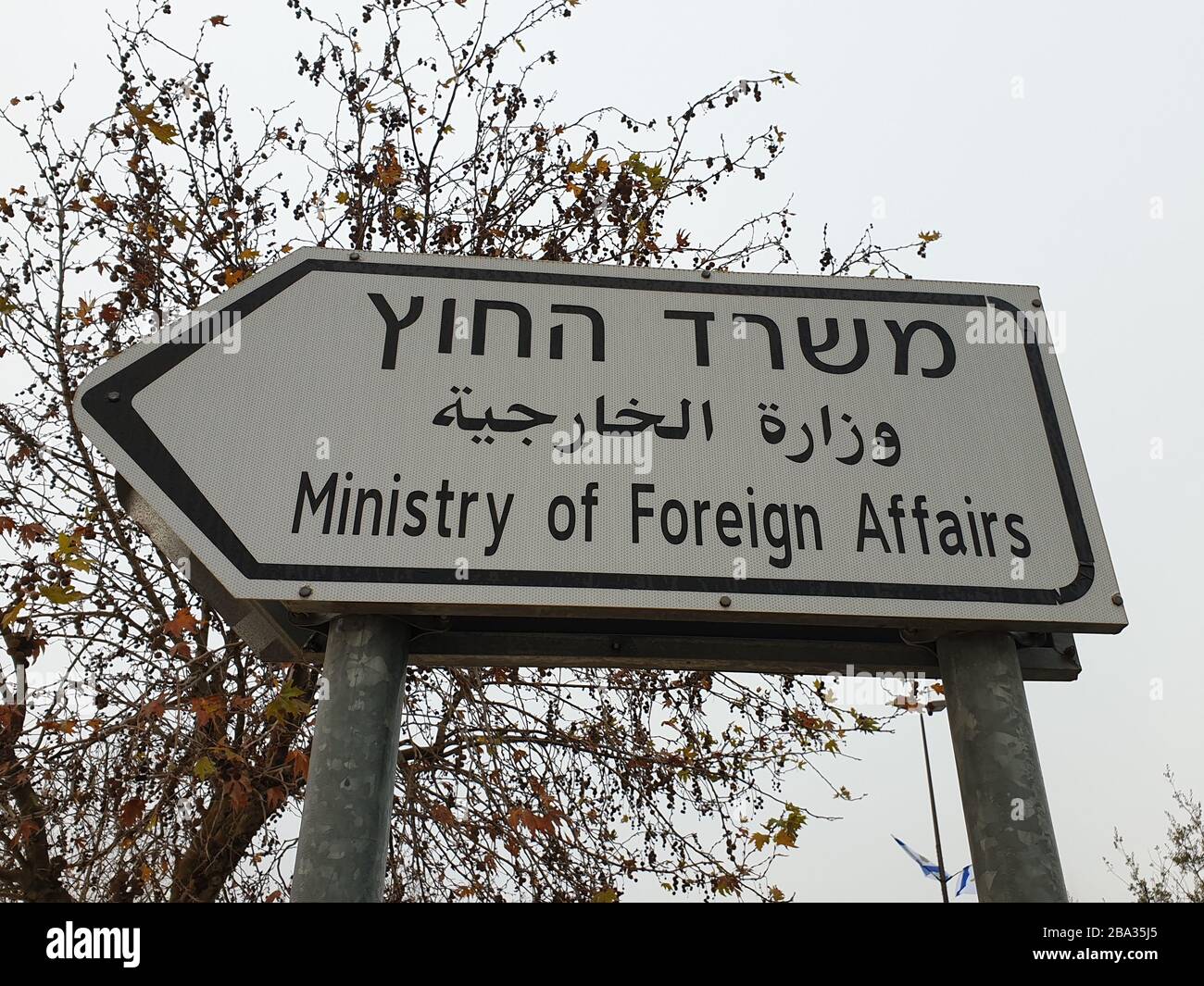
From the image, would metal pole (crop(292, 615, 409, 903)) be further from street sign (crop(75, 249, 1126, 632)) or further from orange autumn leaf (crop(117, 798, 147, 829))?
orange autumn leaf (crop(117, 798, 147, 829))

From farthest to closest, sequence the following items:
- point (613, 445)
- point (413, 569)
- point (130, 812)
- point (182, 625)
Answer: point (182, 625)
point (130, 812)
point (613, 445)
point (413, 569)

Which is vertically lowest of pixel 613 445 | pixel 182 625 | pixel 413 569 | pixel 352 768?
pixel 352 768

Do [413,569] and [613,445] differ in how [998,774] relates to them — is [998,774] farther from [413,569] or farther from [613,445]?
[413,569]

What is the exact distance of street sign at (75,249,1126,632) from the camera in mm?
1557

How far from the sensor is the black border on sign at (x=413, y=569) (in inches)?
60.3

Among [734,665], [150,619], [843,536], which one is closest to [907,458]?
[843,536]

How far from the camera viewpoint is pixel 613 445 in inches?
67.2

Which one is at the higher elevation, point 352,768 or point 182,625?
point 182,625

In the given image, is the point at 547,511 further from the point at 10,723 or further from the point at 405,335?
the point at 10,723

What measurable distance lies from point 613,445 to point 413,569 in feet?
1.52

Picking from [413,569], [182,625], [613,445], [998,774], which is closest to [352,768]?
[413,569]

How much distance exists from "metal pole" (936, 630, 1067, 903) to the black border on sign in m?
0.12

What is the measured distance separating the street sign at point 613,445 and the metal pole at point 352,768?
8 cm

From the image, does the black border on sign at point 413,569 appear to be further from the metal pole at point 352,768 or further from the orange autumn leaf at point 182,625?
the orange autumn leaf at point 182,625
